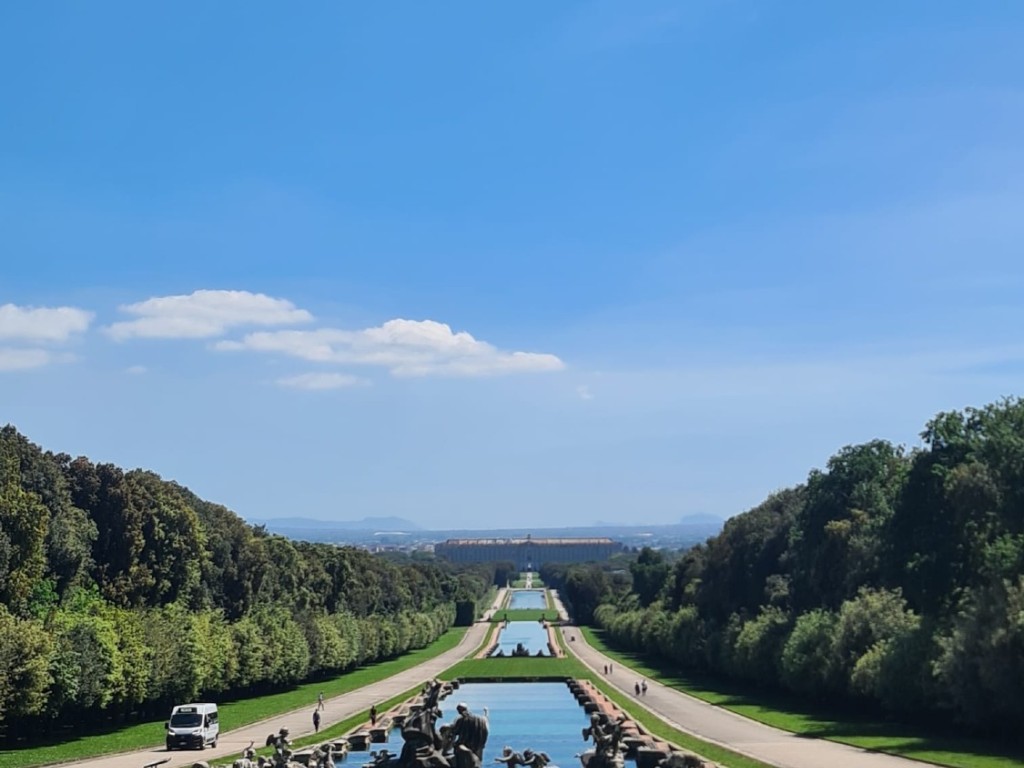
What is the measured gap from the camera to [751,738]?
39.7 m

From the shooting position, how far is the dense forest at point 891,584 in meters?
37.0

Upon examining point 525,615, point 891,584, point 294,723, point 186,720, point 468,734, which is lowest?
point 525,615

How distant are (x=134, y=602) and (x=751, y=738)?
3184 centimetres

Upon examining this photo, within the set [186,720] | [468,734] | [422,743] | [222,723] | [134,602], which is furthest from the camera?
[134,602]

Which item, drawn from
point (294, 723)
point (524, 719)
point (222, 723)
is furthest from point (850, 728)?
point (222, 723)

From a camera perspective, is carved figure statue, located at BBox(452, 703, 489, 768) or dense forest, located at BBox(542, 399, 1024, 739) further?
dense forest, located at BBox(542, 399, 1024, 739)

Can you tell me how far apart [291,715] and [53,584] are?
11547mm

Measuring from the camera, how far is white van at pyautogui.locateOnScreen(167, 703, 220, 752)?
39.7 meters

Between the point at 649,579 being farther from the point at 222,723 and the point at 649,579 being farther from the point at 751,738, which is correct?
the point at 751,738

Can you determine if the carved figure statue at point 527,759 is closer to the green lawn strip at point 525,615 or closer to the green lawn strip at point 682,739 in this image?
the green lawn strip at point 682,739

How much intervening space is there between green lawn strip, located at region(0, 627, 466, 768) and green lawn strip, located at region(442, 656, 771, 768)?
5990mm

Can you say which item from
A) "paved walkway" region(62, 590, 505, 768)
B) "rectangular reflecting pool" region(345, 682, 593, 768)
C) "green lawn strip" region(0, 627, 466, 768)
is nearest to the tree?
"green lawn strip" region(0, 627, 466, 768)

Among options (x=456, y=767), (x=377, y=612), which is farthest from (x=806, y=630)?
(x=377, y=612)

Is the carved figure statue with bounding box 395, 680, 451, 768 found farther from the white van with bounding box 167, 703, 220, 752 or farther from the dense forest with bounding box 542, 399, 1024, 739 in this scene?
the dense forest with bounding box 542, 399, 1024, 739
